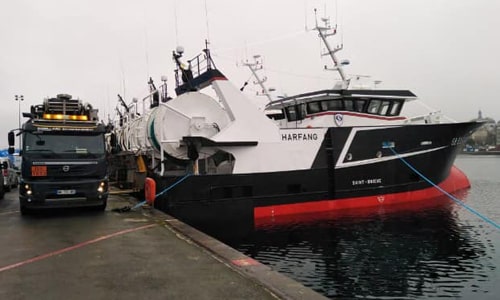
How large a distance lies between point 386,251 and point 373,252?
1.22 ft

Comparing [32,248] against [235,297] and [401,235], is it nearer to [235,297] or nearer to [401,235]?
[235,297]

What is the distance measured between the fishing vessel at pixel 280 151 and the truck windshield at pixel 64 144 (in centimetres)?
144

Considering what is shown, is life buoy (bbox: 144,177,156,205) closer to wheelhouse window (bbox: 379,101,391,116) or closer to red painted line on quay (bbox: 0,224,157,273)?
red painted line on quay (bbox: 0,224,157,273)

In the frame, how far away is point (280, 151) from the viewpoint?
1512cm

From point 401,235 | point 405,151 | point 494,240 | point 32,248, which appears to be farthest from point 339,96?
point 32,248

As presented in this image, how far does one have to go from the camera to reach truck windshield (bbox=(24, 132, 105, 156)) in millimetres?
11781

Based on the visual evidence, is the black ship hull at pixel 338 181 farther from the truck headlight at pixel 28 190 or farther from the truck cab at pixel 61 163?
the truck headlight at pixel 28 190

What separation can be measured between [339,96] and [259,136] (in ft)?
14.6

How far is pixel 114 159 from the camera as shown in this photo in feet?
80.9

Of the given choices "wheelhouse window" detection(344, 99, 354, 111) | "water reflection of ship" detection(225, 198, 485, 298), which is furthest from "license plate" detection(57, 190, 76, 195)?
"wheelhouse window" detection(344, 99, 354, 111)

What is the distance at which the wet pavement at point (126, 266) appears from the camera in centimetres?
546

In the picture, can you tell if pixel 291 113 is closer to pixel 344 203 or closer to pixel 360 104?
pixel 360 104

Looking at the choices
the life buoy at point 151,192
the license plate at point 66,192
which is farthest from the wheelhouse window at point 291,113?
the license plate at point 66,192

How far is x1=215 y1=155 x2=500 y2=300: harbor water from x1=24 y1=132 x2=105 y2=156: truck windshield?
483 cm
